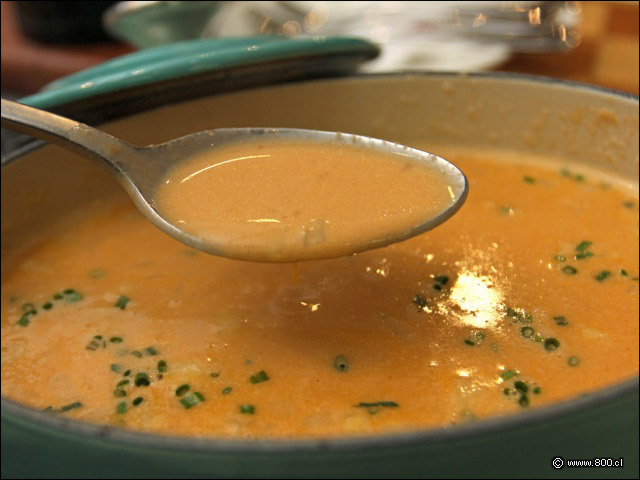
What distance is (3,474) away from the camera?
640mm

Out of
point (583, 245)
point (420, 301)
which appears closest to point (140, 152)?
point (420, 301)

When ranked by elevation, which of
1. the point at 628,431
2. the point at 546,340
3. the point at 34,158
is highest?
the point at 34,158

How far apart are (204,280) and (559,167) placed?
75 centimetres

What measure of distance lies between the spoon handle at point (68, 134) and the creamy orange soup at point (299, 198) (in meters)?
0.08

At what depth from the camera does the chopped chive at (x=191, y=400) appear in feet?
3.03

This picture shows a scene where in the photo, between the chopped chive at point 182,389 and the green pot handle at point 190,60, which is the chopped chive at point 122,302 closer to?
the chopped chive at point 182,389

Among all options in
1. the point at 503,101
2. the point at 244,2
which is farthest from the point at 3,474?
the point at 244,2

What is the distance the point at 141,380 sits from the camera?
3.18 feet

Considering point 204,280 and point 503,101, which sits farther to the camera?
point 503,101

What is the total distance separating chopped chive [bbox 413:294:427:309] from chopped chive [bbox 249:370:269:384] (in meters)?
0.25

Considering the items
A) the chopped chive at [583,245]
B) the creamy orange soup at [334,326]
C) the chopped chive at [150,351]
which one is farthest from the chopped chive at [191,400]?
the chopped chive at [583,245]

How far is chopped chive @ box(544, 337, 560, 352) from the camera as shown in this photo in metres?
0.99

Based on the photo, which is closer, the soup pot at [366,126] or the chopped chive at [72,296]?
the soup pot at [366,126]

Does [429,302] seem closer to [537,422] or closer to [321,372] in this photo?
[321,372]
